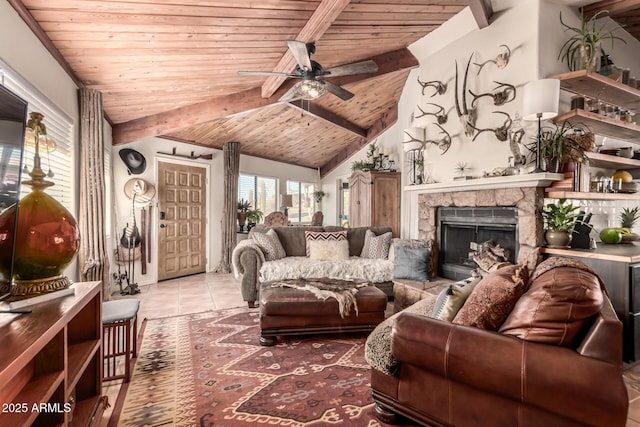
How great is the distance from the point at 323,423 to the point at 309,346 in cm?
100

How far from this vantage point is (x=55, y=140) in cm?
261

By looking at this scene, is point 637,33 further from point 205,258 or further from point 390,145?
point 205,258

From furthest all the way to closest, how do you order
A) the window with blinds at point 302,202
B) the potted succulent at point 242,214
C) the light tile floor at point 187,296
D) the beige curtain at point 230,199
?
1. the window with blinds at point 302,202
2. the potted succulent at point 242,214
3. the beige curtain at point 230,199
4. the light tile floor at point 187,296

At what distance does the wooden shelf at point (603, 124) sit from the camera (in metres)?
2.75

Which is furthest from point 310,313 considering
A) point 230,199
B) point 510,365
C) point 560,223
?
point 230,199

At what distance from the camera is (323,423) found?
1728mm

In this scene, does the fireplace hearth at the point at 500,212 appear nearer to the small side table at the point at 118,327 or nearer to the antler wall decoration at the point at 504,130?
the antler wall decoration at the point at 504,130

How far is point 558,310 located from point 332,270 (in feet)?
9.58

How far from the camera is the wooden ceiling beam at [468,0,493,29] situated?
9.63 feet

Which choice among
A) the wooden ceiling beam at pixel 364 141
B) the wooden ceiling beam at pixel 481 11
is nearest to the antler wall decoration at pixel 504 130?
the wooden ceiling beam at pixel 481 11

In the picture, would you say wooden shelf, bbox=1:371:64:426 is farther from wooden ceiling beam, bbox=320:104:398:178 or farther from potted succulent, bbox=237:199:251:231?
wooden ceiling beam, bbox=320:104:398:178

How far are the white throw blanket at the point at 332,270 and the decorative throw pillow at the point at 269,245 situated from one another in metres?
0.16

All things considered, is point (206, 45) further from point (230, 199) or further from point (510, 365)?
point (230, 199)

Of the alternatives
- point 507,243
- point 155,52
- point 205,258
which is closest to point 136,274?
point 205,258
